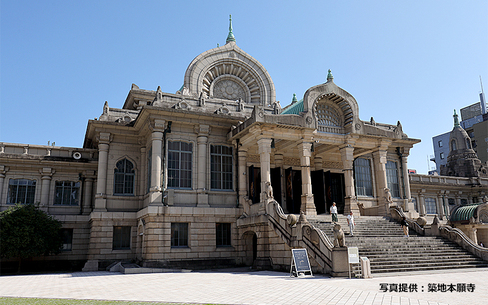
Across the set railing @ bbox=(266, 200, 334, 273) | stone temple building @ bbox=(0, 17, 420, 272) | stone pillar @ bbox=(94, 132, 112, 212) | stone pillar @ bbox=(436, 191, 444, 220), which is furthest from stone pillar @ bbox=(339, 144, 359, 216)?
stone pillar @ bbox=(436, 191, 444, 220)

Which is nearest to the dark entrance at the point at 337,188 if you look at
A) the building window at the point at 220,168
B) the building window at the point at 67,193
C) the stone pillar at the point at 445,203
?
the building window at the point at 220,168

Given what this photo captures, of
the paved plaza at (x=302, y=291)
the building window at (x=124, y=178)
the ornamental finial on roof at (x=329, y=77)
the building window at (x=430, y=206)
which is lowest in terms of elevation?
the paved plaza at (x=302, y=291)

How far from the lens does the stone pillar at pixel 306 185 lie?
23.8 meters

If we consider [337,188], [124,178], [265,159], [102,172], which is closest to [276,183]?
[265,159]

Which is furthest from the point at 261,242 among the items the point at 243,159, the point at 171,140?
the point at 171,140

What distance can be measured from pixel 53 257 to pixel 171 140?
39.5ft

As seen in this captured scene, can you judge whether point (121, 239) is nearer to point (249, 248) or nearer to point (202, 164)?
point (202, 164)

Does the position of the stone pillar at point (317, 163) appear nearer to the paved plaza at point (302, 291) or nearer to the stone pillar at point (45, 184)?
the paved plaza at point (302, 291)

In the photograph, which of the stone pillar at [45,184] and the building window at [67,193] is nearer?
the stone pillar at [45,184]

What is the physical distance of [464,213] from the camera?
87.7 ft

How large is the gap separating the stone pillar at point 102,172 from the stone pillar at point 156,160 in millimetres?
4059

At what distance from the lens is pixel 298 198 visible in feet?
93.8

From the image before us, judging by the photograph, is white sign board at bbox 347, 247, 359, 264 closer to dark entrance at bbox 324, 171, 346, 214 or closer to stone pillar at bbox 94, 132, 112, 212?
dark entrance at bbox 324, 171, 346, 214

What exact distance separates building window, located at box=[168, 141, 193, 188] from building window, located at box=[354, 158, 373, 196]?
13491 mm
